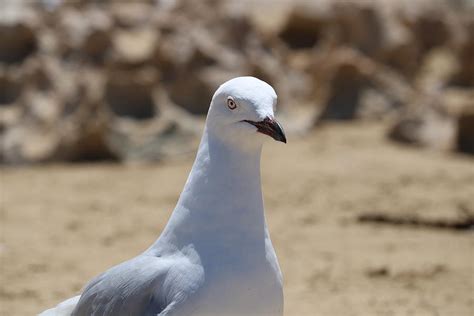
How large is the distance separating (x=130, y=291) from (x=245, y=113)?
0.66 m

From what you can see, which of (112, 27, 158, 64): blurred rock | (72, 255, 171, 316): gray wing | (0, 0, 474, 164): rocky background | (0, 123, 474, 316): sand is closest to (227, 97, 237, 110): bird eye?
(72, 255, 171, 316): gray wing

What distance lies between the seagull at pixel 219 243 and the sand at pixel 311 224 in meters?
1.74

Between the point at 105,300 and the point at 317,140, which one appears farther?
the point at 317,140

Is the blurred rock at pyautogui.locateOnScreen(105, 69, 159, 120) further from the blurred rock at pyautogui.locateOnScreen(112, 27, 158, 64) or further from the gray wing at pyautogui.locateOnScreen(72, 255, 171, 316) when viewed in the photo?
the gray wing at pyautogui.locateOnScreen(72, 255, 171, 316)

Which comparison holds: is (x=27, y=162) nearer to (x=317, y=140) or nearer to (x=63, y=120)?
(x=63, y=120)

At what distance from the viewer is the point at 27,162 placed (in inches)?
354

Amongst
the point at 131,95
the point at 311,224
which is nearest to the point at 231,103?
the point at 311,224

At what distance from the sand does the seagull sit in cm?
174

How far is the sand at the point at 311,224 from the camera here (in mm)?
4852

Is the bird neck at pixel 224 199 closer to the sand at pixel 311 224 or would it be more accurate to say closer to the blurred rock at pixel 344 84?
the sand at pixel 311 224

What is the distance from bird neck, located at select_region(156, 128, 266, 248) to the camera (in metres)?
2.82

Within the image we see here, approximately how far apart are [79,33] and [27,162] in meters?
1.70

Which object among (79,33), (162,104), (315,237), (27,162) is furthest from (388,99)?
(315,237)

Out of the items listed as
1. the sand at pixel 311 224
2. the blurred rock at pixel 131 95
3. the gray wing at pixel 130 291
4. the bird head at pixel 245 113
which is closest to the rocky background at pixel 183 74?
the blurred rock at pixel 131 95
